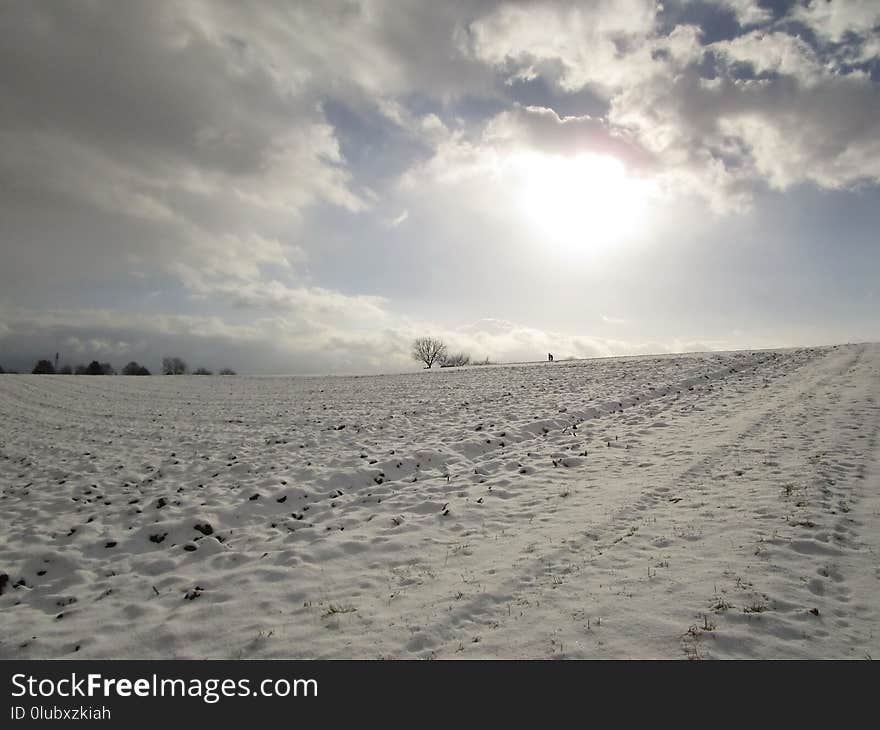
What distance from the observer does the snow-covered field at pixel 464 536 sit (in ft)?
18.2

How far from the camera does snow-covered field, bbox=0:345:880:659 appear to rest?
5.55 meters

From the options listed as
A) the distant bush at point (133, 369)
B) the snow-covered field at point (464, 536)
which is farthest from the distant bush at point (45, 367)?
the snow-covered field at point (464, 536)

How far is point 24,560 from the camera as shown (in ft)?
26.2

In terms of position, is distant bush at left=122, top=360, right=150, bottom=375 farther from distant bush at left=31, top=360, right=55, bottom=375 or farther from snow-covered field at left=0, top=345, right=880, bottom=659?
snow-covered field at left=0, top=345, right=880, bottom=659

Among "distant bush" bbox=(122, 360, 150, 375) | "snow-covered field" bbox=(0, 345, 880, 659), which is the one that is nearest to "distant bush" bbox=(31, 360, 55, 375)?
"distant bush" bbox=(122, 360, 150, 375)

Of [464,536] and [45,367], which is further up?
[45,367]

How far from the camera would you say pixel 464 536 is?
337 inches

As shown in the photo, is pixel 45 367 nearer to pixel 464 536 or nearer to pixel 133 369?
pixel 133 369

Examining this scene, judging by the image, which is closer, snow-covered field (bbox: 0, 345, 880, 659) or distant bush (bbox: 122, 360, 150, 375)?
snow-covered field (bbox: 0, 345, 880, 659)

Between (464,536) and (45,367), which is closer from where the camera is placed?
(464,536)

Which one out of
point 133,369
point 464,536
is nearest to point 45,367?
point 133,369

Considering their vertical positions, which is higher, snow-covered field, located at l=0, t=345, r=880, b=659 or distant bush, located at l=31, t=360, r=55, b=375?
distant bush, located at l=31, t=360, r=55, b=375

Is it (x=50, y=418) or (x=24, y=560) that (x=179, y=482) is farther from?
(x=50, y=418)

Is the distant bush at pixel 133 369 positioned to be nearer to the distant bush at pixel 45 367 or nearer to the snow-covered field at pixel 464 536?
the distant bush at pixel 45 367
